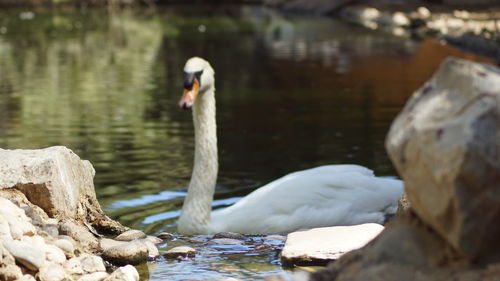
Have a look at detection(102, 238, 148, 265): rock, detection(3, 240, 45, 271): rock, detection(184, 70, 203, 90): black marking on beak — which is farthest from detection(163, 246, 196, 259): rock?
detection(184, 70, 203, 90): black marking on beak

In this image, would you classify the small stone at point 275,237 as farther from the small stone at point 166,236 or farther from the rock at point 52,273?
the rock at point 52,273

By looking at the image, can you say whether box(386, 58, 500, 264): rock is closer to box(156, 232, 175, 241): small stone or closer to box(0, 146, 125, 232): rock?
box(0, 146, 125, 232): rock

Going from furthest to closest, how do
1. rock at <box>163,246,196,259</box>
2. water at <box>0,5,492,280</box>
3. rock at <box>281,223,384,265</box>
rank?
water at <box>0,5,492,280</box> < rock at <box>163,246,196,259</box> < rock at <box>281,223,384,265</box>

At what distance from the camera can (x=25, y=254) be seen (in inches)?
190

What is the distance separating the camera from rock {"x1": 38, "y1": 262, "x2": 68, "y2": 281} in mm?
4855

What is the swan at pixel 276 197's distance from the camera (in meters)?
6.93

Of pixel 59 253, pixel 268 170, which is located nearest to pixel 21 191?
pixel 59 253

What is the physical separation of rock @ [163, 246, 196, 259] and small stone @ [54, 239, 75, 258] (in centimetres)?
63

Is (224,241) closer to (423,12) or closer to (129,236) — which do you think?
(129,236)

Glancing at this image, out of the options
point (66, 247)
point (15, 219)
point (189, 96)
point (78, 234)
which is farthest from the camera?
point (189, 96)

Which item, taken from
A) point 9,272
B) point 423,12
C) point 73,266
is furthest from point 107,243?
point 423,12

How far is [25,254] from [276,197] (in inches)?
101

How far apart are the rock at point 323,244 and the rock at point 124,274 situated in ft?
2.83

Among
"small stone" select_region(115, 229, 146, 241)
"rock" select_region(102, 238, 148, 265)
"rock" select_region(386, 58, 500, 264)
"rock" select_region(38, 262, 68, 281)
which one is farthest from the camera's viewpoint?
"small stone" select_region(115, 229, 146, 241)
